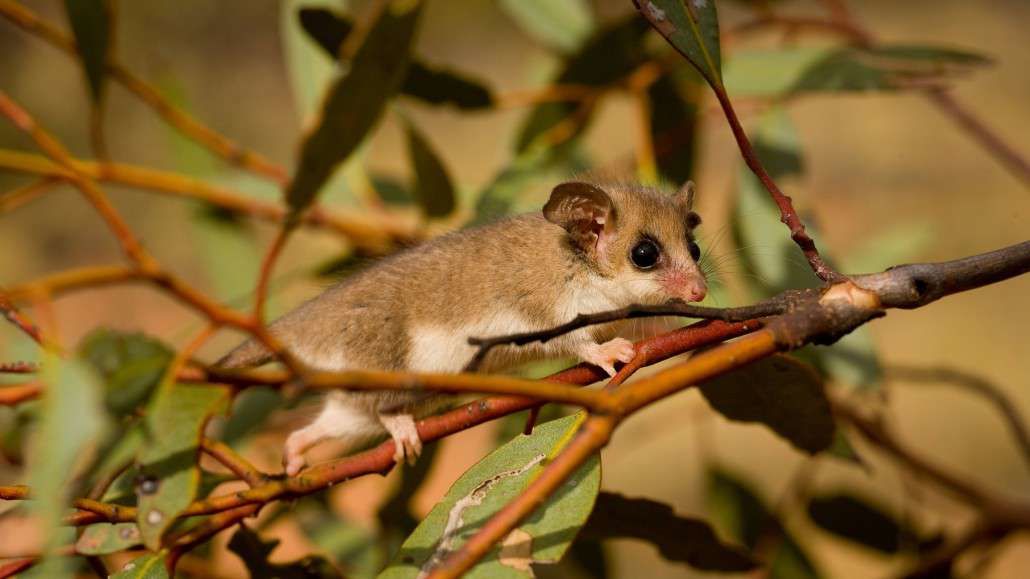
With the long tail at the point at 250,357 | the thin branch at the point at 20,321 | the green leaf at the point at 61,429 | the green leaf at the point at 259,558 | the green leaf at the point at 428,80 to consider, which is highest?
the green leaf at the point at 428,80

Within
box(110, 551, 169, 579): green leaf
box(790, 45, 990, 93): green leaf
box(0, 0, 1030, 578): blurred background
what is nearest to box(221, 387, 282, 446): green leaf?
box(0, 0, 1030, 578): blurred background

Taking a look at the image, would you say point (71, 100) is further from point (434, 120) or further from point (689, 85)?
point (689, 85)

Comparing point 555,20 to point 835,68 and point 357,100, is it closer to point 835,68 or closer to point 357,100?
point 835,68

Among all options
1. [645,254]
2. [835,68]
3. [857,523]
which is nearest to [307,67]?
[645,254]

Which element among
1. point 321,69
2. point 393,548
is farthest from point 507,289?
point 321,69

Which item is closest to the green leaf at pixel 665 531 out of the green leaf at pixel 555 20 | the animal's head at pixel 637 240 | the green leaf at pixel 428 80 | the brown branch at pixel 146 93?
the animal's head at pixel 637 240

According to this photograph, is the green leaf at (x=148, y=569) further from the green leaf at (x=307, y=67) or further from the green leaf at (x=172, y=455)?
the green leaf at (x=307, y=67)

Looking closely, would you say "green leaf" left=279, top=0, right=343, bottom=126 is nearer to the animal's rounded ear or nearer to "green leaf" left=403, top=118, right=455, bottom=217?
"green leaf" left=403, top=118, right=455, bottom=217

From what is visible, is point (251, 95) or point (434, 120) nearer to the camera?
point (434, 120)
